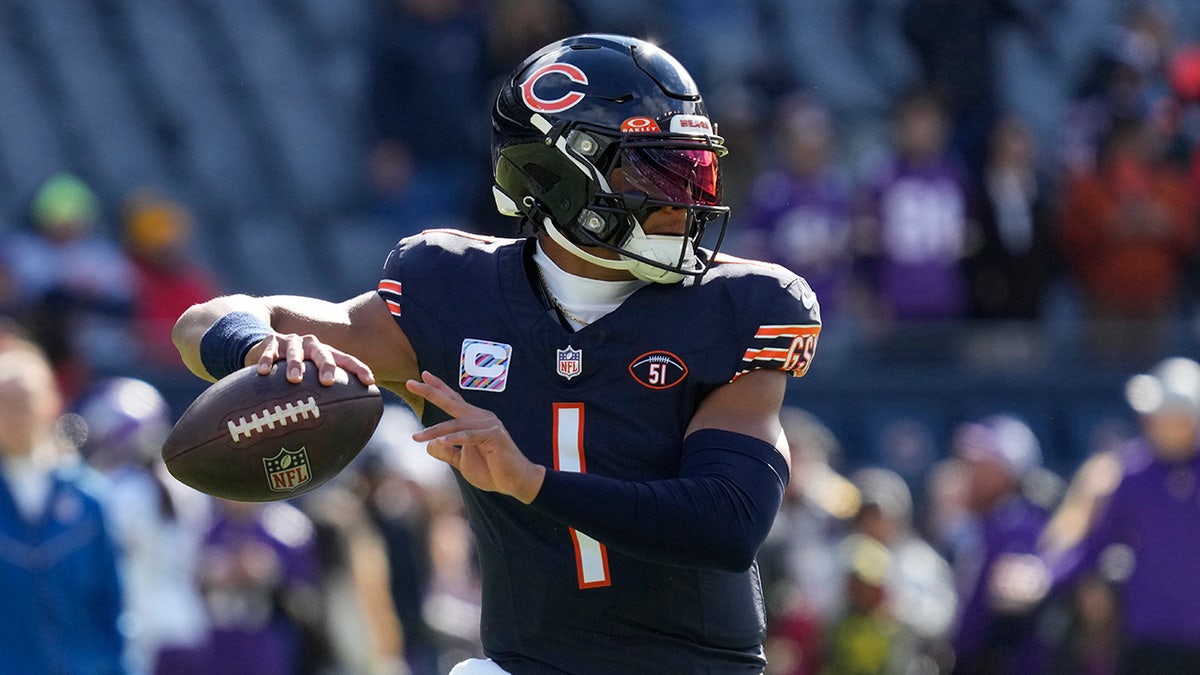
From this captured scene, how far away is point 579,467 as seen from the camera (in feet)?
10.3

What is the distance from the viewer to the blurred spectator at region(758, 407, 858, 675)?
736cm

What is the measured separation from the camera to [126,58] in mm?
10172

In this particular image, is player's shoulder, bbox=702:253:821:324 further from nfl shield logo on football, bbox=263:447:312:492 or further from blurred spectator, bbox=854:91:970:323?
blurred spectator, bbox=854:91:970:323

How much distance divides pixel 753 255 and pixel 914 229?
0.76 meters

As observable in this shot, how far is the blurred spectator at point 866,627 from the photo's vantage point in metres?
7.34

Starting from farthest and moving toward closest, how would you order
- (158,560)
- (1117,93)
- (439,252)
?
1. (1117,93)
2. (158,560)
3. (439,252)

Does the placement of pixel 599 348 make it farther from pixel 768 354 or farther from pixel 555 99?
pixel 555 99

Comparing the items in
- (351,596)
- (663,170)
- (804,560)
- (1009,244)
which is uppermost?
(663,170)

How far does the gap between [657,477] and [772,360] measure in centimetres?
27

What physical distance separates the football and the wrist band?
2.2 inches

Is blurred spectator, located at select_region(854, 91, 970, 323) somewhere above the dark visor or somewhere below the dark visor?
below

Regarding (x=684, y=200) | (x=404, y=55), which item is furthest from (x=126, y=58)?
(x=684, y=200)

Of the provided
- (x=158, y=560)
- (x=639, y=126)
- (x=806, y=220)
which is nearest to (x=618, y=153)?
(x=639, y=126)

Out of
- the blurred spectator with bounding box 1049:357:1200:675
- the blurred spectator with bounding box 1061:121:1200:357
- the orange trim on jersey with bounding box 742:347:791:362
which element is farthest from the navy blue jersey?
the blurred spectator with bounding box 1061:121:1200:357
